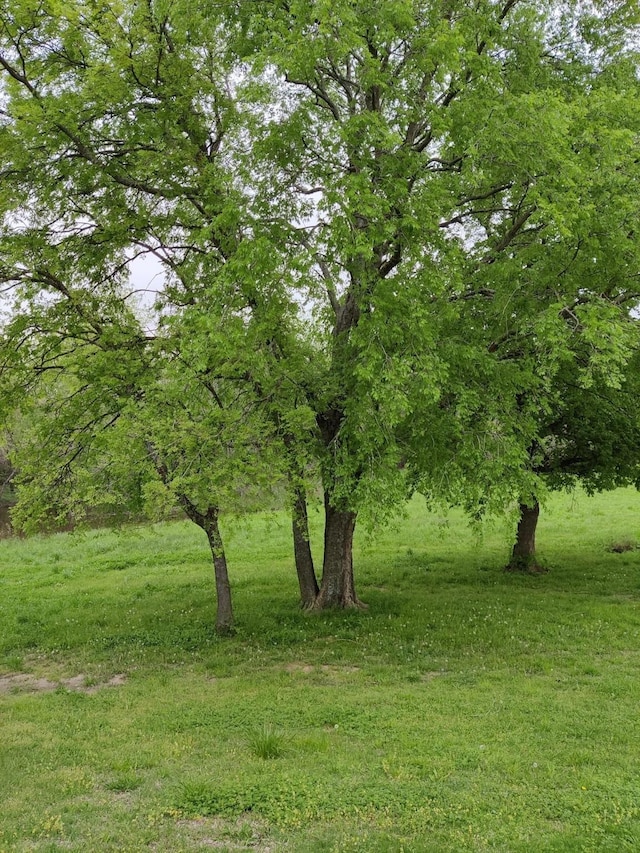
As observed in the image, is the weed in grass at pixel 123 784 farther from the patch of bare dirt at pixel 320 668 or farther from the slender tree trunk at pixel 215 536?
the slender tree trunk at pixel 215 536

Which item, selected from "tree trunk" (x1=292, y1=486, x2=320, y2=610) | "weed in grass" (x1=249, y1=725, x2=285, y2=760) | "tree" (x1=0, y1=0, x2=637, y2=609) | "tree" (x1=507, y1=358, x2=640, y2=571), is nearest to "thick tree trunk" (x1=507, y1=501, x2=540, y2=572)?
"tree" (x1=507, y1=358, x2=640, y2=571)

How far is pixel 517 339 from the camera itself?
11242 millimetres

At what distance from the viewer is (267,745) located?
7059mm

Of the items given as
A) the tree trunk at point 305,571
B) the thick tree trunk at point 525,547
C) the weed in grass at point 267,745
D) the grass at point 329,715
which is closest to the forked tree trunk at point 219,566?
the grass at point 329,715

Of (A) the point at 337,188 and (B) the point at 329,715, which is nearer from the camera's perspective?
(B) the point at 329,715

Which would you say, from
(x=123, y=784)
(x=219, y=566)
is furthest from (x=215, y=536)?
(x=123, y=784)

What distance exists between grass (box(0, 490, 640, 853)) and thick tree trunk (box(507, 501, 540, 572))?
22.7 inches

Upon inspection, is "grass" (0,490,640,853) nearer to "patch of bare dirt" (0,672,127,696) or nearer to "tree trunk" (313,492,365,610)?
"patch of bare dirt" (0,672,127,696)

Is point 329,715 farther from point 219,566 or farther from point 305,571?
point 305,571

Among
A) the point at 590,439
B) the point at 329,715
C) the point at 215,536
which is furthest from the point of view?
the point at 590,439

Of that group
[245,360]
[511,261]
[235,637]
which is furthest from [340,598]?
[511,261]

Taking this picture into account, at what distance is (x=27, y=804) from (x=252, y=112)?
36.3ft

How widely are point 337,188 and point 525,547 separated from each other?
469 inches

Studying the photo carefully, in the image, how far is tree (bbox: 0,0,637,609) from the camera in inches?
374
